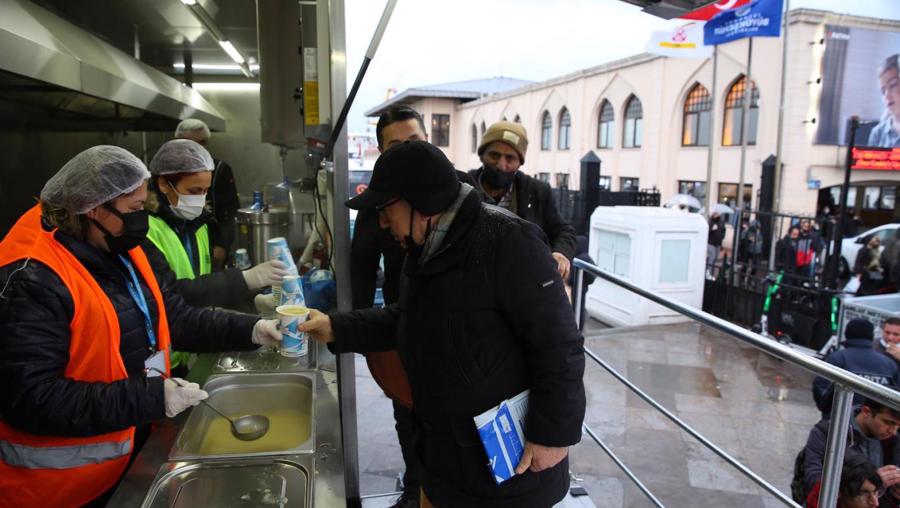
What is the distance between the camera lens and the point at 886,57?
55.6ft

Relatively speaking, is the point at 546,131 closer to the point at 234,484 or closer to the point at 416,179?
the point at 416,179

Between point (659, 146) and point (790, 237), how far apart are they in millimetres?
11959

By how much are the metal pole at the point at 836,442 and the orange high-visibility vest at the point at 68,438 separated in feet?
6.69

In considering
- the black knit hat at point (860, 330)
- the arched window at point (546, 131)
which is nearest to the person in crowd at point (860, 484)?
the black knit hat at point (860, 330)

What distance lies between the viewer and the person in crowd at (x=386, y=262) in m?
2.36

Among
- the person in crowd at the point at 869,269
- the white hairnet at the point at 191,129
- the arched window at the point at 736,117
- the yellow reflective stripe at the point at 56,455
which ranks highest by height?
the arched window at the point at 736,117

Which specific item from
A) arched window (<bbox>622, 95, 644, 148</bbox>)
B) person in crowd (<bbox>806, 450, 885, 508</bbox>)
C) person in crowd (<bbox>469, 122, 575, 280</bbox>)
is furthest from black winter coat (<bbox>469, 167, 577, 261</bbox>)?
arched window (<bbox>622, 95, 644, 148</bbox>)

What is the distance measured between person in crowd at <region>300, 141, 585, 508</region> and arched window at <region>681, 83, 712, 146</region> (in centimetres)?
1892

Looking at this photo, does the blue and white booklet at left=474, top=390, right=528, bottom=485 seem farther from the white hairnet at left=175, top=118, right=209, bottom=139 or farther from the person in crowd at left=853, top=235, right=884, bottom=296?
the person in crowd at left=853, top=235, right=884, bottom=296

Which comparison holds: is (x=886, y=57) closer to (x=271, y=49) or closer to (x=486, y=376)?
(x=271, y=49)

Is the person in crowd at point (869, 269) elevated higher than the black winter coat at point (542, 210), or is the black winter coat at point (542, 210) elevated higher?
the black winter coat at point (542, 210)

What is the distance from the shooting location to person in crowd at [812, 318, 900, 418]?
3666 mm

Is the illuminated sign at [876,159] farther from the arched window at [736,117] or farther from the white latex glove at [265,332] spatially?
the white latex glove at [265,332]

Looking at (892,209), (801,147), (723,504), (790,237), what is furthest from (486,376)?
(892,209)
